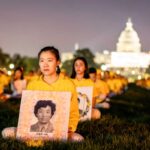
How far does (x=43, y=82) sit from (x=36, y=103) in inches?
16.6

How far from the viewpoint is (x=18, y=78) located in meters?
21.6


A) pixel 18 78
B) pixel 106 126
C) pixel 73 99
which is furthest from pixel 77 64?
pixel 18 78

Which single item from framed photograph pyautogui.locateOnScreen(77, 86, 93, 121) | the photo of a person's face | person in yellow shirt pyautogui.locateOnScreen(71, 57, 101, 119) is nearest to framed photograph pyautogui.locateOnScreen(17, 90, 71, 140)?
the photo of a person's face

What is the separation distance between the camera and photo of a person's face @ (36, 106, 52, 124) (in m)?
8.58

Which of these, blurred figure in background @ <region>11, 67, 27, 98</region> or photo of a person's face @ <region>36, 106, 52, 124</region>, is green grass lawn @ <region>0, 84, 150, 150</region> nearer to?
photo of a person's face @ <region>36, 106, 52, 124</region>

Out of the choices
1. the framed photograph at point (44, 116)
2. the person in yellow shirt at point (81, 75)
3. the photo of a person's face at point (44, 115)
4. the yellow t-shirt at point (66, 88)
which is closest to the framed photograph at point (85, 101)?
the person in yellow shirt at point (81, 75)

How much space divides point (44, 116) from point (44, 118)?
0.09 feet

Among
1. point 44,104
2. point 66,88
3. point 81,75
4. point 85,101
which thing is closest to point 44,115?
point 44,104

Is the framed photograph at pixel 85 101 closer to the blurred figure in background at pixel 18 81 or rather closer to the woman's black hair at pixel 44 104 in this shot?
the woman's black hair at pixel 44 104

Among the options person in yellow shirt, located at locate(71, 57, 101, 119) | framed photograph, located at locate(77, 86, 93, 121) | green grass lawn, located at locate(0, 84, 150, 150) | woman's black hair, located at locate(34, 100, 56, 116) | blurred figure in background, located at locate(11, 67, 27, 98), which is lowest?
green grass lawn, located at locate(0, 84, 150, 150)

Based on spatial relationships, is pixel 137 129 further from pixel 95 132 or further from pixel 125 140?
pixel 125 140

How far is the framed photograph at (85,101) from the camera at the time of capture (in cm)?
1230

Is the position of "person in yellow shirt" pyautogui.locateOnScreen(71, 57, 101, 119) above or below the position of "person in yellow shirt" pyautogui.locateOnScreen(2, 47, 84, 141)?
above

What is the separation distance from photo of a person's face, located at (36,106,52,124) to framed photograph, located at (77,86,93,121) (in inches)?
143
